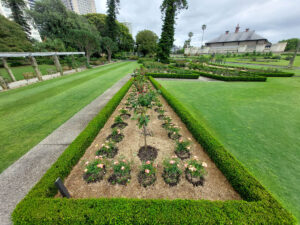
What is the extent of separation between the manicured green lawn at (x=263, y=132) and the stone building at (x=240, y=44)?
84171 millimetres

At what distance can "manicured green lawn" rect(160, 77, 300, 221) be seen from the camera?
342 centimetres

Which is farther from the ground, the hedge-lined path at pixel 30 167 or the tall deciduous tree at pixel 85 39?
the tall deciduous tree at pixel 85 39

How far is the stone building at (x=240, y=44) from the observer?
67312mm

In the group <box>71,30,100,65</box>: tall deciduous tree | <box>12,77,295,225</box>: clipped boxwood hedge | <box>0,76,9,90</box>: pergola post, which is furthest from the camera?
<box>71,30,100,65</box>: tall deciduous tree

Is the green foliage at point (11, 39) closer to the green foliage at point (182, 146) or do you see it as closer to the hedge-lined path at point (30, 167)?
the hedge-lined path at point (30, 167)

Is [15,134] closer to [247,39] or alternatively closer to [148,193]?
[148,193]

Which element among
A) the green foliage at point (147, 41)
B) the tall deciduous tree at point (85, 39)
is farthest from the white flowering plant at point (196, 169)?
the green foliage at point (147, 41)

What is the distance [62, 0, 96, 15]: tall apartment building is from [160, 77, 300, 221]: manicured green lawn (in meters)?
169

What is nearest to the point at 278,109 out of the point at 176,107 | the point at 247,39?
the point at 176,107

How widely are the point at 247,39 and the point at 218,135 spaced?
98.9 meters

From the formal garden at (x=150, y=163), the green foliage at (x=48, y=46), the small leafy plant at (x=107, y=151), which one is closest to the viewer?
the formal garden at (x=150, y=163)

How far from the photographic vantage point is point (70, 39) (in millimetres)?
29312

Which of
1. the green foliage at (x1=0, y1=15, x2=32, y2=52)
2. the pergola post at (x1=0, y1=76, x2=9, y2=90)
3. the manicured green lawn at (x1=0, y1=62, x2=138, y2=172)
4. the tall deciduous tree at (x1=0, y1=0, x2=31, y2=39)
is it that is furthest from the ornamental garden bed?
the tall deciduous tree at (x1=0, y1=0, x2=31, y2=39)

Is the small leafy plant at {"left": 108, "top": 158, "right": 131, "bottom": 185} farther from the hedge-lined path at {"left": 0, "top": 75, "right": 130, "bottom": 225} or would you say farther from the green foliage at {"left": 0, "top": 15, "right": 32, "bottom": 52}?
the green foliage at {"left": 0, "top": 15, "right": 32, "bottom": 52}
